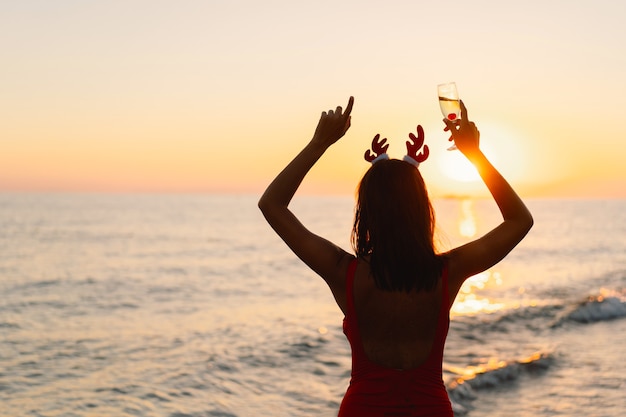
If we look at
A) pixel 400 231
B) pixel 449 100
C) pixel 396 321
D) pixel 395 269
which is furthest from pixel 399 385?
pixel 449 100

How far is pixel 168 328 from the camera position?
16141mm

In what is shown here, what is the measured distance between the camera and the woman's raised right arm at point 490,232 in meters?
2.42

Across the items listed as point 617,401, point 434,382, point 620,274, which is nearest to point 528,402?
point 617,401

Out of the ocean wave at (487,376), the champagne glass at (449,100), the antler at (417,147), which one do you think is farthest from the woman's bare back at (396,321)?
the ocean wave at (487,376)

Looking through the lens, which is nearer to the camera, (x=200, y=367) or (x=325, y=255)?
(x=325, y=255)

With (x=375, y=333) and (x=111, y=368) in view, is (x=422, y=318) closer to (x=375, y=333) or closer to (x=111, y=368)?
(x=375, y=333)

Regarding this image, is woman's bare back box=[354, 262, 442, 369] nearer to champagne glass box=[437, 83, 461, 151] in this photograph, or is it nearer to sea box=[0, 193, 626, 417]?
sea box=[0, 193, 626, 417]

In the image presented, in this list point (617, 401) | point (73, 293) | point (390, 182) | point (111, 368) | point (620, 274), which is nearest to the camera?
point (390, 182)

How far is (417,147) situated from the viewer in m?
2.56

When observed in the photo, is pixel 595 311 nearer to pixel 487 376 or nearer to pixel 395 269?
pixel 487 376

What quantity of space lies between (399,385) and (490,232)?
0.66m

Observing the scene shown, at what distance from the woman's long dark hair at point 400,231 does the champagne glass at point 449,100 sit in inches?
37.7

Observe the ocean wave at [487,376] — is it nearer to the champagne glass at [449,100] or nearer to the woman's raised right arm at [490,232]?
the champagne glass at [449,100]

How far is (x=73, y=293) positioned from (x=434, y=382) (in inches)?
850
